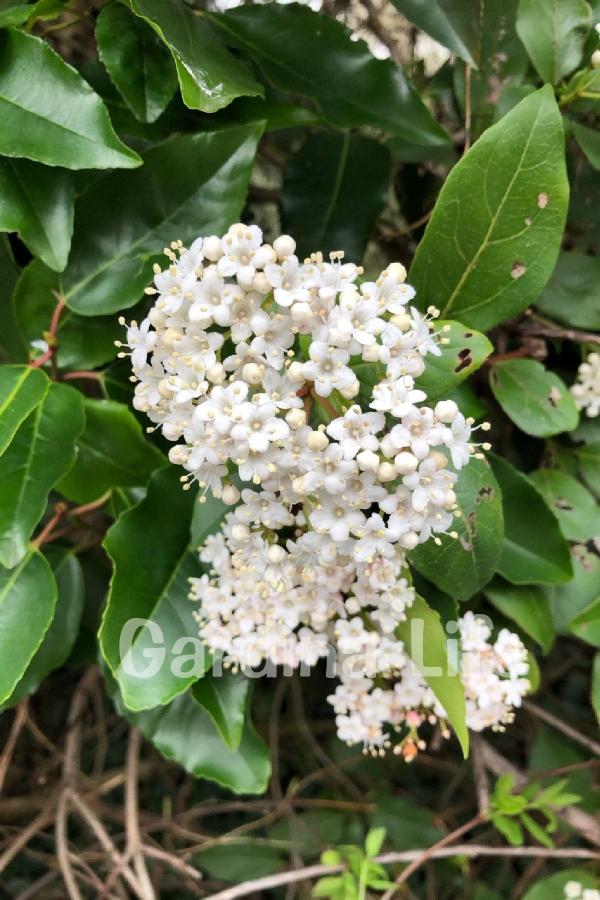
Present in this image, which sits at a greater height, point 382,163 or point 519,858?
point 382,163

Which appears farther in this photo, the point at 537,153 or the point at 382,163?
the point at 382,163

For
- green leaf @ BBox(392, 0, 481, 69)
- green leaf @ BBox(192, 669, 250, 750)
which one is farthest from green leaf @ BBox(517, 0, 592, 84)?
green leaf @ BBox(192, 669, 250, 750)

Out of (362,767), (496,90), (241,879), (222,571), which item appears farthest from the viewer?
(362,767)

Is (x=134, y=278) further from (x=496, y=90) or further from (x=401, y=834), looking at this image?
(x=401, y=834)

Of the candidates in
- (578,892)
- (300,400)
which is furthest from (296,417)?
(578,892)

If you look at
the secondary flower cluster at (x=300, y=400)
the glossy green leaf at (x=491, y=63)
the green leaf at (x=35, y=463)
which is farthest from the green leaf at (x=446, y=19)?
the green leaf at (x=35, y=463)

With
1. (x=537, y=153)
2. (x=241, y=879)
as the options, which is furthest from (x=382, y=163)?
(x=241, y=879)

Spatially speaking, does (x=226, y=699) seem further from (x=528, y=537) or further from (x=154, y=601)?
(x=528, y=537)
